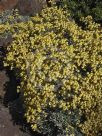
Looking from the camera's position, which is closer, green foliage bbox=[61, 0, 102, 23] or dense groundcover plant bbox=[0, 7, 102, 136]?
dense groundcover plant bbox=[0, 7, 102, 136]

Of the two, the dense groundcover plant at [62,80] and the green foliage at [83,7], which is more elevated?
the green foliage at [83,7]

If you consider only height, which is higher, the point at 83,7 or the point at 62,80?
the point at 83,7

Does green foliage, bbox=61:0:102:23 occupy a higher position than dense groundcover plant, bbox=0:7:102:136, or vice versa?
green foliage, bbox=61:0:102:23

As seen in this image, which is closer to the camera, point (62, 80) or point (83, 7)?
point (62, 80)

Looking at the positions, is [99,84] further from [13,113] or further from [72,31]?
[13,113]

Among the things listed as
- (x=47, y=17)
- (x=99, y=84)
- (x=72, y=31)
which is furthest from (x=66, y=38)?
(x=99, y=84)

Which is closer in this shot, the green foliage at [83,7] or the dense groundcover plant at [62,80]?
the dense groundcover plant at [62,80]
